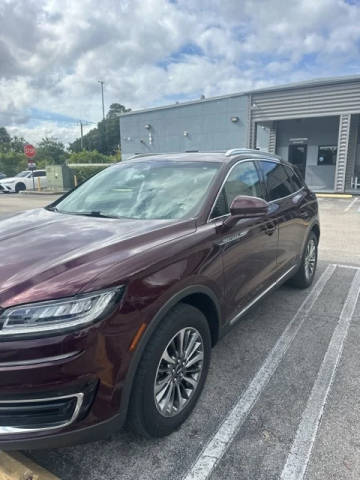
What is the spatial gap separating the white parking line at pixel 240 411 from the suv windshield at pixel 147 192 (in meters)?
1.42

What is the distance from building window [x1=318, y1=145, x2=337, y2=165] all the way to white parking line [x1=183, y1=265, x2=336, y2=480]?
625 inches

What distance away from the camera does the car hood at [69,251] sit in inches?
70.7

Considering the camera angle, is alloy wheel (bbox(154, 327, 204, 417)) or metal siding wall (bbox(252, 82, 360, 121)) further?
metal siding wall (bbox(252, 82, 360, 121))

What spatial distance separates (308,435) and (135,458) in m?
1.09

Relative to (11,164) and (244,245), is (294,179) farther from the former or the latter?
(11,164)

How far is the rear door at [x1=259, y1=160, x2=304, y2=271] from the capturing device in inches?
150

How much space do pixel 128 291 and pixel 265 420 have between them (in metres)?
1.39

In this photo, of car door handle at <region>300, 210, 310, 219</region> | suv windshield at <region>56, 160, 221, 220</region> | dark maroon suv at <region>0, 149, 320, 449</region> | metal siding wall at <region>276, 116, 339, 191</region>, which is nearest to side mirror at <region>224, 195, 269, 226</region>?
dark maroon suv at <region>0, 149, 320, 449</region>

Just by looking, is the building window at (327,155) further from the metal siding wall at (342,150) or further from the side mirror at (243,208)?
the side mirror at (243,208)

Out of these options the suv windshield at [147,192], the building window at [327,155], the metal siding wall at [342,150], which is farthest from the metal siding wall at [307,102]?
the suv windshield at [147,192]

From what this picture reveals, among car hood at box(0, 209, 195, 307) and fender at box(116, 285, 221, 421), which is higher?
car hood at box(0, 209, 195, 307)

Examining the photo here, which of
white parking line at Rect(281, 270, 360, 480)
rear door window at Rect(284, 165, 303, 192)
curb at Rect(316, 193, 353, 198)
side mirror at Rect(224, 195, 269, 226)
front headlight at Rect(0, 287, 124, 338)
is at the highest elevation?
rear door window at Rect(284, 165, 303, 192)

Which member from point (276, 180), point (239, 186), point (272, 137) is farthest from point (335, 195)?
point (239, 186)

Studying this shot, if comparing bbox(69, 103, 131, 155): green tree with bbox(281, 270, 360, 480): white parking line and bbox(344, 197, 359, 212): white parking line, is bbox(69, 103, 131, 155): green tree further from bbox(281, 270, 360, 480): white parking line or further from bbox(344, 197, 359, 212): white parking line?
bbox(281, 270, 360, 480): white parking line
